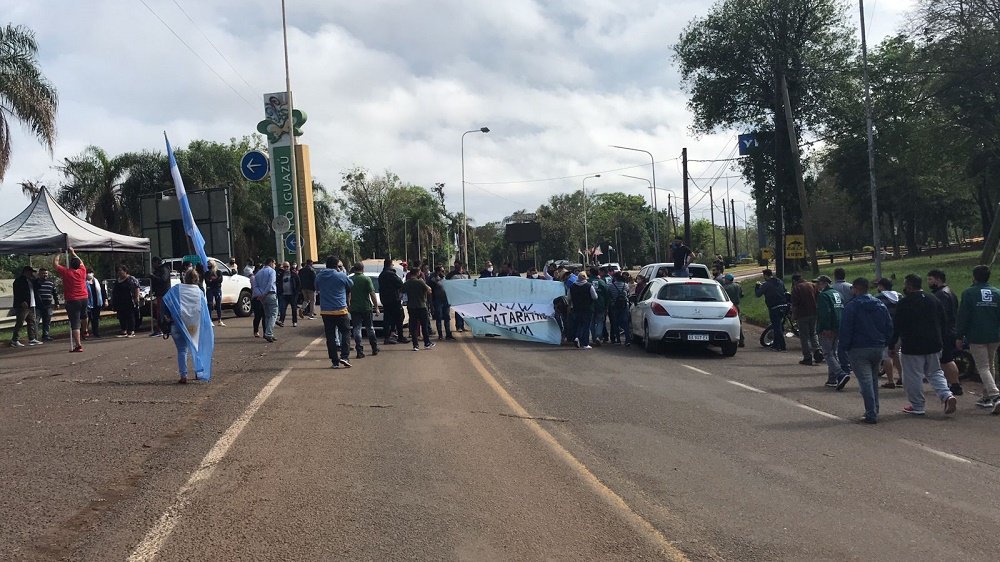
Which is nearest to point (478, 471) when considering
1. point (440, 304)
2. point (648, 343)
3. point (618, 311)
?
point (648, 343)

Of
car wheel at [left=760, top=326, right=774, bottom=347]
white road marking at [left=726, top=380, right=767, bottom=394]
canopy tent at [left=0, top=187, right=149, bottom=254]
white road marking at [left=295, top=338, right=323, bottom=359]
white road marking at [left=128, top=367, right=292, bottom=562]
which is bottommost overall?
white road marking at [left=726, top=380, right=767, bottom=394]

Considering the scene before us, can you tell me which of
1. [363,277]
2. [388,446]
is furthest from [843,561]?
[363,277]

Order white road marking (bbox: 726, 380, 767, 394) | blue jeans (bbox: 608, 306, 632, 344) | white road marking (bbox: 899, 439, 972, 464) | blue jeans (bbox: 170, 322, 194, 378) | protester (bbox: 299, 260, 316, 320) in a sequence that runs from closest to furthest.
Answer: white road marking (bbox: 899, 439, 972, 464) < blue jeans (bbox: 170, 322, 194, 378) < white road marking (bbox: 726, 380, 767, 394) < blue jeans (bbox: 608, 306, 632, 344) < protester (bbox: 299, 260, 316, 320)

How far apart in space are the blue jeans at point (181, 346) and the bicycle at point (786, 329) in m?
11.5

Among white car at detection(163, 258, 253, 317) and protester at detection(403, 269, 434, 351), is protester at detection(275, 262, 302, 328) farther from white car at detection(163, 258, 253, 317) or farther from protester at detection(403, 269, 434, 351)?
protester at detection(403, 269, 434, 351)

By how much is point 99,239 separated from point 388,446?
16.6 meters

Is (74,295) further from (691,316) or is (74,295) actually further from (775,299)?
(775,299)

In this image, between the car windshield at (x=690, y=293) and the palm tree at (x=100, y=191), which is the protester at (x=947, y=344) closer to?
the car windshield at (x=690, y=293)

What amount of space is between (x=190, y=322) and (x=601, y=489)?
277 inches

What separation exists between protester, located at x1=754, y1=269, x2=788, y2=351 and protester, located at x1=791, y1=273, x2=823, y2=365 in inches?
58.9

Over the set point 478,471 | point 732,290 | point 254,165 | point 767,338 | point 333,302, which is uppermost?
point 254,165

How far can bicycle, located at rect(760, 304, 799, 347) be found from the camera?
17.0 meters

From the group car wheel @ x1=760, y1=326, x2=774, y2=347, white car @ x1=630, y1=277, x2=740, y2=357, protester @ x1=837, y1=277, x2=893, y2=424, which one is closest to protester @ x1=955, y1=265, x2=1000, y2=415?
protester @ x1=837, y1=277, x2=893, y2=424

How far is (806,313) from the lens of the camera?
14773 mm
